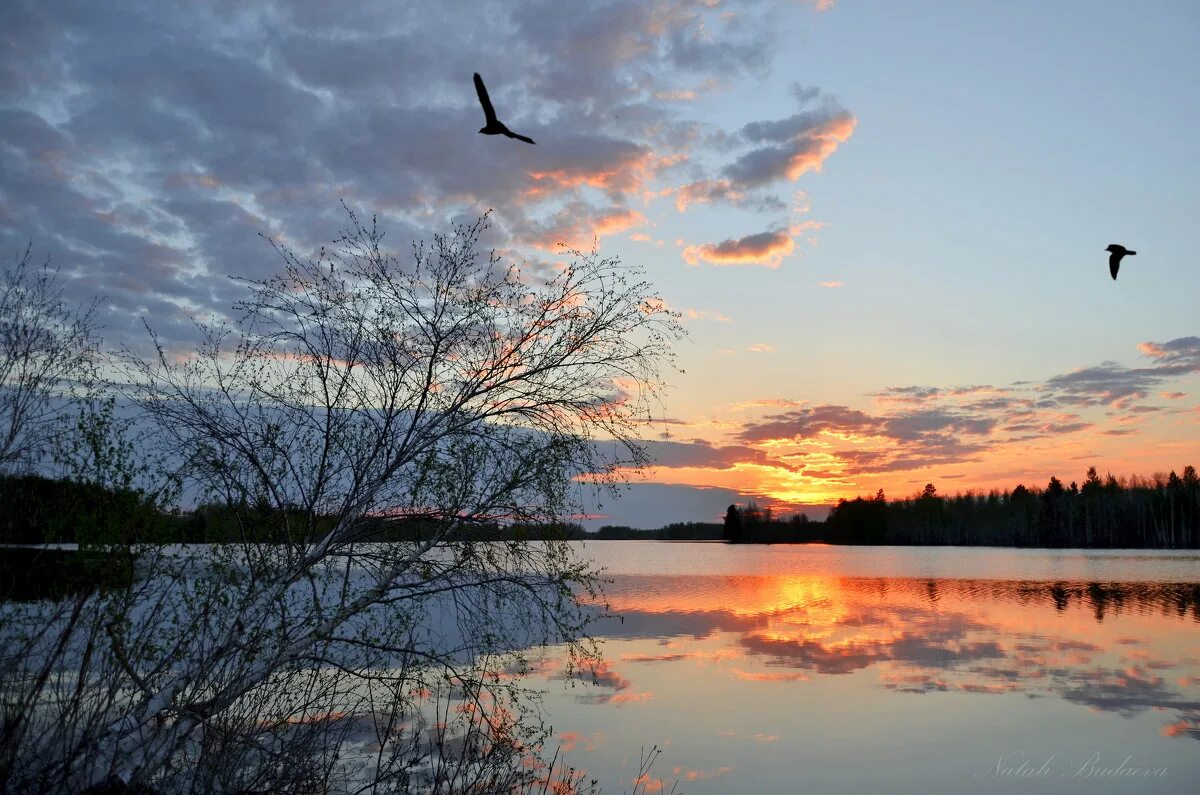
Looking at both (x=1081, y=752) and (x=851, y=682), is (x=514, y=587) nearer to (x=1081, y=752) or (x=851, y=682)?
(x=1081, y=752)

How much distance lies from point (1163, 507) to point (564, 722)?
14700 cm

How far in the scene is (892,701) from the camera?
1922cm

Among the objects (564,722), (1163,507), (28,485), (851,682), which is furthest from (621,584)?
(1163,507)

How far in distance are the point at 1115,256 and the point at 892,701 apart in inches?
428

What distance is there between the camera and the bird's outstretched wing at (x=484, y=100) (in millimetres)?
9688

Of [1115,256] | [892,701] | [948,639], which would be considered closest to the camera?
[1115,256]

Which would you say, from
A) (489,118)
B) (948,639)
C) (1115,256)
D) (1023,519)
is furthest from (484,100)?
(1023,519)

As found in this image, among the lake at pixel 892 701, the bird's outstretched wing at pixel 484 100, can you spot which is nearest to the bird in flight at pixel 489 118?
the bird's outstretched wing at pixel 484 100

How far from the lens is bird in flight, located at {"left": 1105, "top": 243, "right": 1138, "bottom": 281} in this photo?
14118mm

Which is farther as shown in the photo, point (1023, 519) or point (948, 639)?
point (1023, 519)

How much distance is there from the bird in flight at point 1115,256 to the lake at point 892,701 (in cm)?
857

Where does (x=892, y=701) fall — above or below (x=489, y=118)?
below

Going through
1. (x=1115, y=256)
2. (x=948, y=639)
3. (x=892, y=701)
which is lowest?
(x=892, y=701)

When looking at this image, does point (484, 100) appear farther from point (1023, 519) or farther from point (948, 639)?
point (1023, 519)
